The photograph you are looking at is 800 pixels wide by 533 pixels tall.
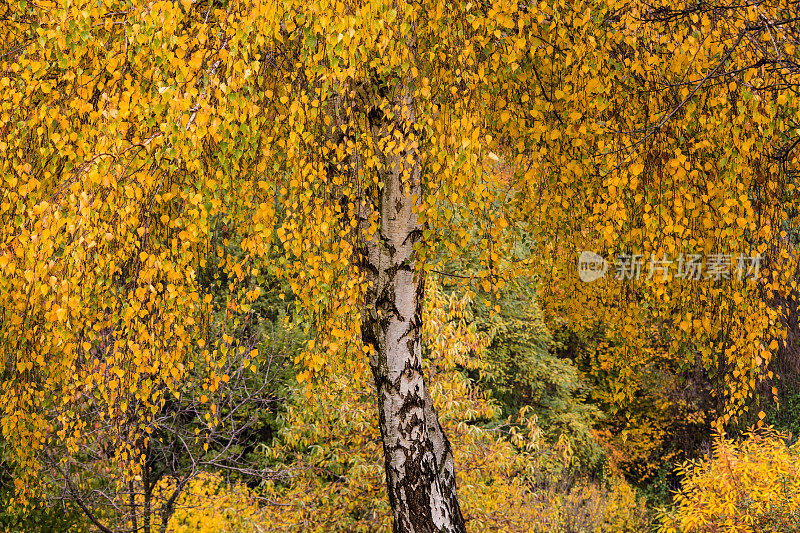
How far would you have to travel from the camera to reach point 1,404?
3.60 m

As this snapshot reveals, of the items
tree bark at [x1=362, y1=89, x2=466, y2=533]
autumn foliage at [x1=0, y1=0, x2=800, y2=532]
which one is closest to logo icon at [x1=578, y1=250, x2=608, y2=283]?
autumn foliage at [x1=0, y1=0, x2=800, y2=532]

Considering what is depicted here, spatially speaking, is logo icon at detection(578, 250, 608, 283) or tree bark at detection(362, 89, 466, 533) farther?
logo icon at detection(578, 250, 608, 283)

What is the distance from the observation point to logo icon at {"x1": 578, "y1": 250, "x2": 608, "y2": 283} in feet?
12.6

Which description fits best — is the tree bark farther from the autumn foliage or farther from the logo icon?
the logo icon

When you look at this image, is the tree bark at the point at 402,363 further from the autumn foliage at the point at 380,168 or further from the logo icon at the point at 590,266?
the logo icon at the point at 590,266

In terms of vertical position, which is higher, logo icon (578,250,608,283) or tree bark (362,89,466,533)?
logo icon (578,250,608,283)

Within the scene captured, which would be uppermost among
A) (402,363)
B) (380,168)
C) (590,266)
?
(380,168)

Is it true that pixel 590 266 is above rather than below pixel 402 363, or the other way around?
above

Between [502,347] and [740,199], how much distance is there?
370 inches

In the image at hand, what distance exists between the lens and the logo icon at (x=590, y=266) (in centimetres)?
383

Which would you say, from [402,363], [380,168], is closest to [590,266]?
[402,363]

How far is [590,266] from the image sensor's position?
13.3 feet

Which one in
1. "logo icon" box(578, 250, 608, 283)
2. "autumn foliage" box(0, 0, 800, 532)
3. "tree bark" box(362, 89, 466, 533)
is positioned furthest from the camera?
"logo icon" box(578, 250, 608, 283)

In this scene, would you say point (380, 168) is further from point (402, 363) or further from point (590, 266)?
point (590, 266)
